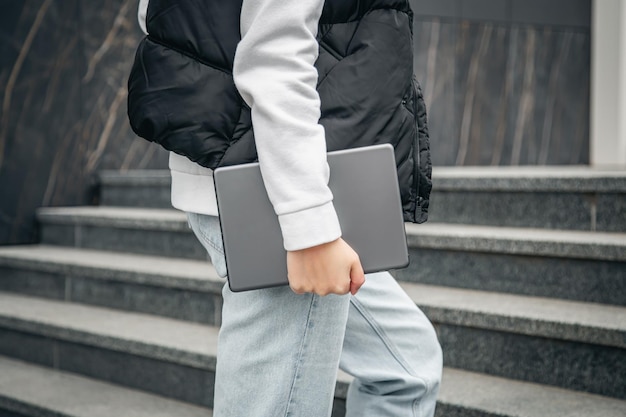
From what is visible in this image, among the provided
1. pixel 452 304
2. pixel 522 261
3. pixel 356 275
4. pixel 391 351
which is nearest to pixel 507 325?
pixel 452 304

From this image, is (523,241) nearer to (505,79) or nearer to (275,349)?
(275,349)

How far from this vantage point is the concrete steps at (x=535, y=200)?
2.49 meters

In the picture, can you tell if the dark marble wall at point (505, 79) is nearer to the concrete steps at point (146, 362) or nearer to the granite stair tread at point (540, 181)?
the granite stair tread at point (540, 181)

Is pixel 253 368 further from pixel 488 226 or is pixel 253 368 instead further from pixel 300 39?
pixel 488 226

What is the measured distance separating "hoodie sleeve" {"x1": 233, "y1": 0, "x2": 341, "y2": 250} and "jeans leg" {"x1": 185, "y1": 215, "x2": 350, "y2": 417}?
124 millimetres

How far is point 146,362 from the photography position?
265cm

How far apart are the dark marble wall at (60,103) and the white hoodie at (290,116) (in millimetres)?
3143

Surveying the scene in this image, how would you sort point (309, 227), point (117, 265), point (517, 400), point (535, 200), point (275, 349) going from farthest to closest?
point (117, 265)
point (535, 200)
point (517, 400)
point (275, 349)
point (309, 227)

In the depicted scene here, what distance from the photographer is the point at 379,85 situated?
1072 millimetres

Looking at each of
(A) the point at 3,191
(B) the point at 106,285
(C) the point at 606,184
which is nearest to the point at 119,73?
(A) the point at 3,191

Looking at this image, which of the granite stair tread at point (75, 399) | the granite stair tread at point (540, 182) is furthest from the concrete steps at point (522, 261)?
the granite stair tread at point (75, 399)

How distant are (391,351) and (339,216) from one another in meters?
0.39

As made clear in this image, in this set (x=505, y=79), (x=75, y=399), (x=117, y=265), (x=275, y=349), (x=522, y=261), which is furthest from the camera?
(x=505, y=79)

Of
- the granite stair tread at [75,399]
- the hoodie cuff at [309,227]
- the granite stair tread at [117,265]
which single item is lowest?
the granite stair tread at [75,399]
